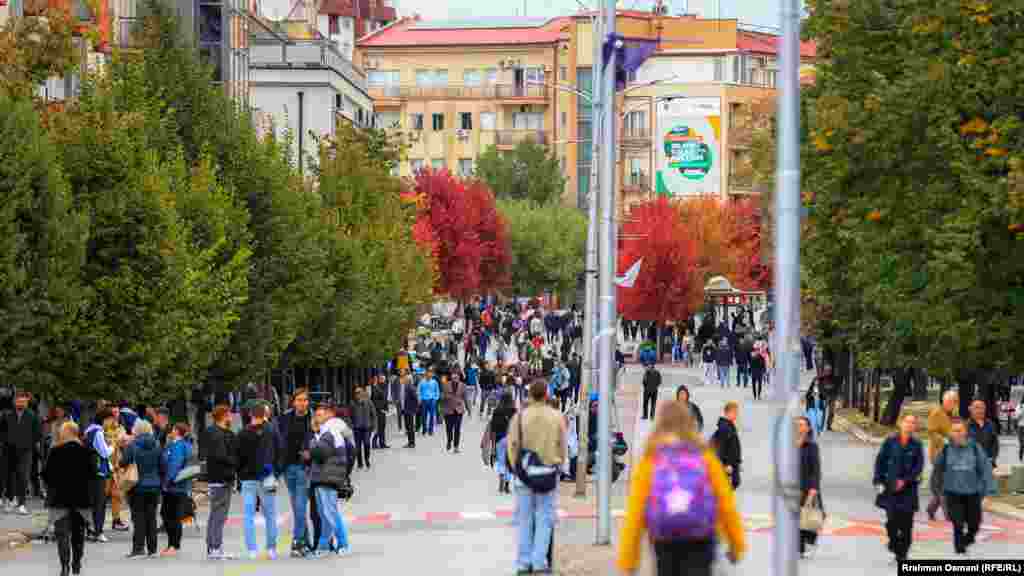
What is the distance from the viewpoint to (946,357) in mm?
37531

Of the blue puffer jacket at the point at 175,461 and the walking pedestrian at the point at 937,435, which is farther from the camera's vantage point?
the blue puffer jacket at the point at 175,461

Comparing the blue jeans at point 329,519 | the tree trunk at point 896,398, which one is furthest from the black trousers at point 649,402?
the blue jeans at point 329,519

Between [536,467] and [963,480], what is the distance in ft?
17.2

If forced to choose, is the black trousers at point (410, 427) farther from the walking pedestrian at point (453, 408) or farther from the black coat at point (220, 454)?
the black coat at point (220, 454)

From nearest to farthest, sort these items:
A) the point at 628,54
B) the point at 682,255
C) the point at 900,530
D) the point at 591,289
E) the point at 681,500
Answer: the point at 681,500 → the point at 900,530 → the point at 628,54 → the point at 591,289 → the point at 682,255

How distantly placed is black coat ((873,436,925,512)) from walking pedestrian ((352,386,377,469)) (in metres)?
22.0

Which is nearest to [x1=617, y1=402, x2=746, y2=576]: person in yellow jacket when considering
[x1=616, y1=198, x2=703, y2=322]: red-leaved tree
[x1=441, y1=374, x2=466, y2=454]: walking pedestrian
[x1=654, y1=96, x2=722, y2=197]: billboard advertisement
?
[x1=441, y1=374, x2=466, y2=454]: walking pedestrian

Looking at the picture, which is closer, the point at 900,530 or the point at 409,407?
the point at 900,530

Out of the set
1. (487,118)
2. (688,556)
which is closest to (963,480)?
(688,556)

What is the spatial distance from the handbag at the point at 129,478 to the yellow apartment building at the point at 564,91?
122m

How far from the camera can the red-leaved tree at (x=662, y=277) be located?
97.4 m

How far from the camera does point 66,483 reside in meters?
22.1

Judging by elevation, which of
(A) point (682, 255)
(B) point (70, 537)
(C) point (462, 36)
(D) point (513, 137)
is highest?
(C) point (462, 36)

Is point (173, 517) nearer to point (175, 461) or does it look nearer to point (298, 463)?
point (175, 461)
